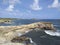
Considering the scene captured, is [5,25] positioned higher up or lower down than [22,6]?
lower down

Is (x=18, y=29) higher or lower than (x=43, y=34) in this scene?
higher

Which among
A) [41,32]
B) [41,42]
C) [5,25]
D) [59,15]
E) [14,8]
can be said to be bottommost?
[41,42]

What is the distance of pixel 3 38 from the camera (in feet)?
8.79

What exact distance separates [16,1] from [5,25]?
64cm

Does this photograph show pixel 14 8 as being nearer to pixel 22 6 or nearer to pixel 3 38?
pixel 22 6

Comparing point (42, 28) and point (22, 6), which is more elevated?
point (22, 6)

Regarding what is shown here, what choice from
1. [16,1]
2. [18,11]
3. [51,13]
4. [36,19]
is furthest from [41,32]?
[16,1]

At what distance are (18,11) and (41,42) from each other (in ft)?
3.02

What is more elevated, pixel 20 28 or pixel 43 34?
pixel 20 28

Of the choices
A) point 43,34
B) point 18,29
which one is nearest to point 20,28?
point 18,29

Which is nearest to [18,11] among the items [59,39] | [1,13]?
[1,13]

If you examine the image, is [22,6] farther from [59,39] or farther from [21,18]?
[59,39]

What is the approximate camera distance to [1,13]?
2756 millimetres

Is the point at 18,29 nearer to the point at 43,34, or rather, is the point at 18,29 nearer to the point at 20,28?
the point at 20,28
